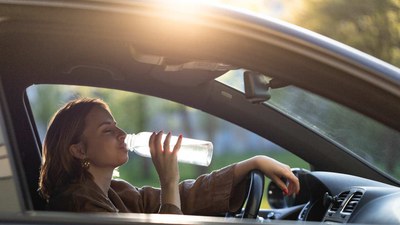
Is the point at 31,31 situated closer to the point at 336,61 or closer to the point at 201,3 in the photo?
the point at 201,3

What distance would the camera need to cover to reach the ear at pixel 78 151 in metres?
3.24

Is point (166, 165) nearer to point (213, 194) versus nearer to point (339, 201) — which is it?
point (213, 194)

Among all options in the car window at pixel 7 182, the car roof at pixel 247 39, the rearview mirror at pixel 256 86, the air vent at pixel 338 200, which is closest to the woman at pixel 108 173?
the air vent at pixel 338 200

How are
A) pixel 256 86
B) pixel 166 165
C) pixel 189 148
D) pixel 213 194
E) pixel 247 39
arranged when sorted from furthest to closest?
pixel 189 148
pixel 213 194
pixel 166 165
pixel 256 86
pixel 247 39

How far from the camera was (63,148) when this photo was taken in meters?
3.24

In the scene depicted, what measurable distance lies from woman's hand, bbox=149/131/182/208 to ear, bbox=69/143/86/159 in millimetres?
417

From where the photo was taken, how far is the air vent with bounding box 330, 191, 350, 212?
10.8 ft

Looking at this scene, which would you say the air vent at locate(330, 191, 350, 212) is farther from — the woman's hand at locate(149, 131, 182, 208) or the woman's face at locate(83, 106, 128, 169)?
the woman's face at locate(83, 106, 128, 169)

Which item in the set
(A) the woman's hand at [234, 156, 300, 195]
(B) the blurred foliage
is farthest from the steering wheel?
(B) the blurred foliage

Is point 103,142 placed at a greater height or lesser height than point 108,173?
greater

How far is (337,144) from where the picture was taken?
3.55m

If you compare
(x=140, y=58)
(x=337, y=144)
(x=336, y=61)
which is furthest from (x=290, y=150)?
(x=336, y=61)

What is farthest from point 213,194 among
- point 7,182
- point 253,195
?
point 7,182

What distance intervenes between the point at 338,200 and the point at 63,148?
3.75 feet
